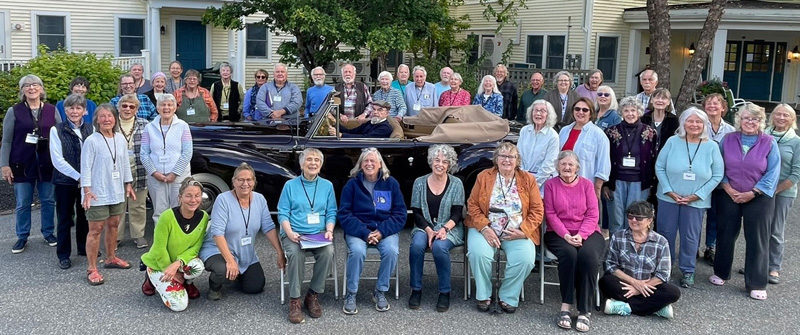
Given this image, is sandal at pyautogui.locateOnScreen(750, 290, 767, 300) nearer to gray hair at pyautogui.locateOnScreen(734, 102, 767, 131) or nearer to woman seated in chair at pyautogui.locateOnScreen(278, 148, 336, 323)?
gray hair at pyautogui.locateOnScreen(734, 102, 767, 131)

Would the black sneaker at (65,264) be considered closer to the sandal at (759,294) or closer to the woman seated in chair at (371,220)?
the woman seated in chair at (371,220)

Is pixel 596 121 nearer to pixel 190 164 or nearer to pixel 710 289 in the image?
pixel 710 289

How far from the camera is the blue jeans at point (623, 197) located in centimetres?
687

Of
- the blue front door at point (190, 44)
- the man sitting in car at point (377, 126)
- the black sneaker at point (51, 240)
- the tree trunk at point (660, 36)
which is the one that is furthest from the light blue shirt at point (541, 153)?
the blue front door at point (190, 44)

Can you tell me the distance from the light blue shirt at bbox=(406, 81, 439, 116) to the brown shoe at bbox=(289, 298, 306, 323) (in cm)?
469

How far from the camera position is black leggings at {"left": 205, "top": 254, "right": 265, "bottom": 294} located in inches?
228

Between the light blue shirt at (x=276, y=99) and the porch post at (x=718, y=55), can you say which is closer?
the light blue shirt at (x=276, y=99)

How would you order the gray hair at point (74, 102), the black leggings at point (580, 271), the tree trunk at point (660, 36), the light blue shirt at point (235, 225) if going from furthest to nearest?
the tree trunk at point (660, 36) → the gray hair at point (74, 102) → the light blue shirt at point (235, 225) → the black leggings at point (580, 271)

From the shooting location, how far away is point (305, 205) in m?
5.93

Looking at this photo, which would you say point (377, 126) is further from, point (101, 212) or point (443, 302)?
point (101, 212)

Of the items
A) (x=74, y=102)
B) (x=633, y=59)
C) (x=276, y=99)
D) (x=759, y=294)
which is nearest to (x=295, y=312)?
(x=74, y=102)

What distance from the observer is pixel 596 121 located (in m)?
7.74

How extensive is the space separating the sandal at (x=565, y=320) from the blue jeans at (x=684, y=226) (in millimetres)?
1473

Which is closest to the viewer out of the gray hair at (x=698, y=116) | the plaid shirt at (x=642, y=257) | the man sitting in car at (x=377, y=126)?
the plaid shirt at (x=642, y=257)
